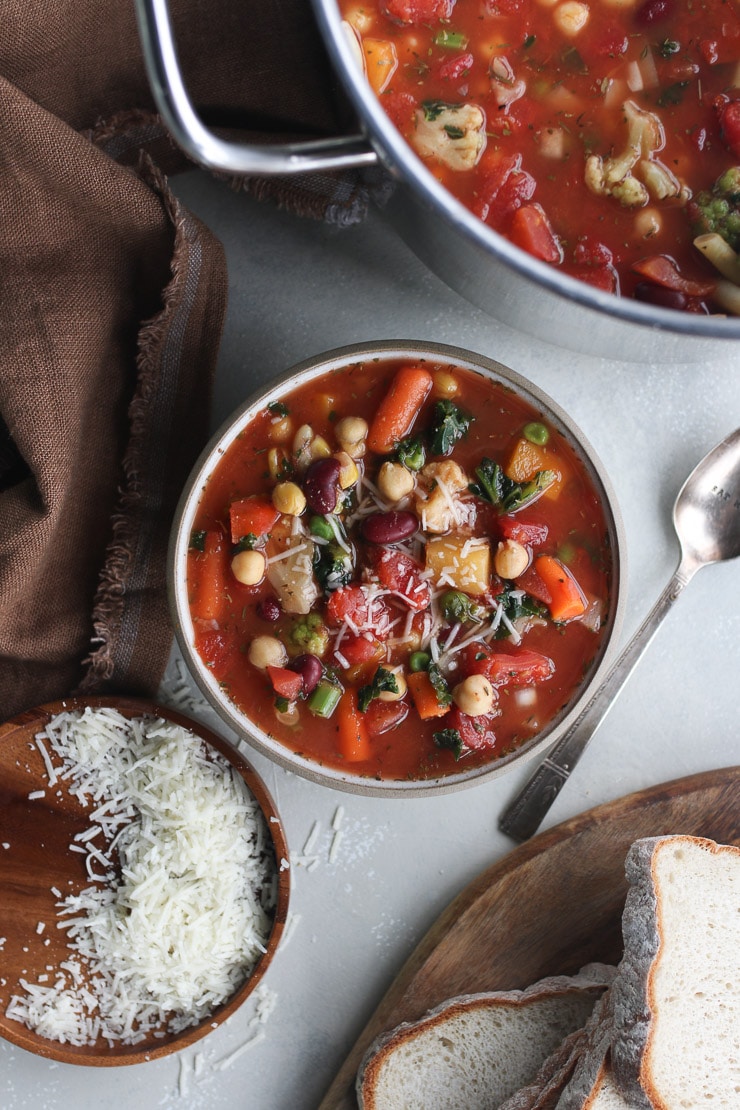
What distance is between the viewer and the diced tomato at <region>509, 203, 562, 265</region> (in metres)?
2.30

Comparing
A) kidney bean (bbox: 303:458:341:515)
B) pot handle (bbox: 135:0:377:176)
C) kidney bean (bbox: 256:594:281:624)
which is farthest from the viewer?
kidney bean (bbox: 256:594:281:624)

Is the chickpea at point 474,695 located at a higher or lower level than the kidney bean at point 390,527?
lower

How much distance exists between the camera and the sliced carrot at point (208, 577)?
107 inches

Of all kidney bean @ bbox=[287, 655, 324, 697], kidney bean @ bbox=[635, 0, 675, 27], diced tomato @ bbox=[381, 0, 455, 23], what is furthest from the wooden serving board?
diced tomato @ bbox=[381, 0, 455, 23]

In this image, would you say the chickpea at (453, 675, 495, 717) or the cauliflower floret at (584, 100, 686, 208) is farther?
the chickpea at (453, 675, 495, 717)

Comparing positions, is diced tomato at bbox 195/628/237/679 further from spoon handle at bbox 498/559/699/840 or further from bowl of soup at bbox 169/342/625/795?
spoon handle at bbox 498/559/699/840

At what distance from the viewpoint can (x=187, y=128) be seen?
5.82 feet

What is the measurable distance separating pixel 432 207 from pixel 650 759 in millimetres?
1901

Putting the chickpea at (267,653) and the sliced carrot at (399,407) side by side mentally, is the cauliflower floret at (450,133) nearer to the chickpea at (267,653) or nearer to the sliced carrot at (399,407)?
the sliced carrot at (399,407)

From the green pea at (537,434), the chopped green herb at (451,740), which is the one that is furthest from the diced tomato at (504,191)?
the chopped green herb at (451,740)

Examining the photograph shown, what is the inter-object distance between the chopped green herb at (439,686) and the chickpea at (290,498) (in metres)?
0.53

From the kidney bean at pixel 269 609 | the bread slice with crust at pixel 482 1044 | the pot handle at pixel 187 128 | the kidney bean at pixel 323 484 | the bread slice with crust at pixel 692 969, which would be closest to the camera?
the pot handle at pixel 187 128

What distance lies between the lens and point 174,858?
9.77ft

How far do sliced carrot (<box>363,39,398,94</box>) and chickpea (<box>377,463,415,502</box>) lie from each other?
2.93 feet
